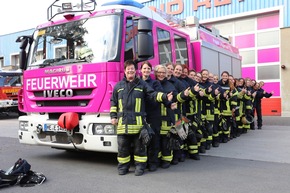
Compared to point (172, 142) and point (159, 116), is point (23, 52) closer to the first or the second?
point (159, 116)

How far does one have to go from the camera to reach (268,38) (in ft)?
54.7

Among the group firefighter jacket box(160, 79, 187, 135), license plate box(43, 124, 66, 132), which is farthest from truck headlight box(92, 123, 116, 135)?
firefighter jacket box(160, 79, 187, 135)

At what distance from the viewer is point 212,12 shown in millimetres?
17906

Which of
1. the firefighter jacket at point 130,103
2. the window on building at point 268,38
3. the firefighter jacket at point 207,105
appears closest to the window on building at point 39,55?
the firefighter jacket at point 130,103

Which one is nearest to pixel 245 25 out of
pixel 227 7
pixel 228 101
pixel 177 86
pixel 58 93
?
pixel 227 7

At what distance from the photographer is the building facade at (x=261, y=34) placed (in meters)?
16.0

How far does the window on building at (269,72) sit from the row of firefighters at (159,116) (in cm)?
1091

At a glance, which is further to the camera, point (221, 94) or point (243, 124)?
point (243, 124)

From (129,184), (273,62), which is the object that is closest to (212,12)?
(273,62)

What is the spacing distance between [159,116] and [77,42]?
1.80 meters

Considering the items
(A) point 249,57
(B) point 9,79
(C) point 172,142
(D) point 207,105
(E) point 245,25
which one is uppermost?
(E) point 245,25

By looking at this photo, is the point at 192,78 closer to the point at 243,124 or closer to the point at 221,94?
the point at 221,94

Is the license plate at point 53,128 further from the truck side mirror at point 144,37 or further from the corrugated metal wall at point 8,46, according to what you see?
the corrugated metal wall at point 8,46

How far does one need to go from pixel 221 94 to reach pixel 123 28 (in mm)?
3216
